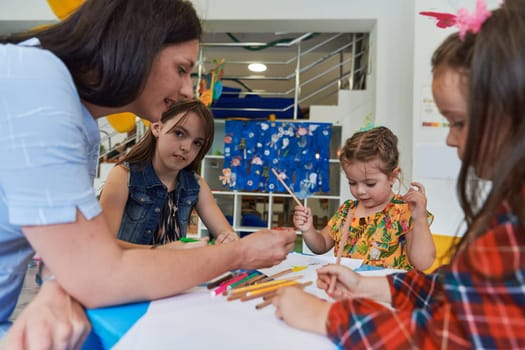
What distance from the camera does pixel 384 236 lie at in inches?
49.9

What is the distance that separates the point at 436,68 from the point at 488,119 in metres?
0.14

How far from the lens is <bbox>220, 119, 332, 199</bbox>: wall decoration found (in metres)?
3.52

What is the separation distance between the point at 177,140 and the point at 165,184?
156 mm

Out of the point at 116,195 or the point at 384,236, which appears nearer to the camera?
the point at 116,195

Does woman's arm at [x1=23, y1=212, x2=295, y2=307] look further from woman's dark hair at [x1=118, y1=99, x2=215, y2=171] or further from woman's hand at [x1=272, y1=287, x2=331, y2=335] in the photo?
woman's dark hair at [x1=118, y1=99, x2=215, y2=171]

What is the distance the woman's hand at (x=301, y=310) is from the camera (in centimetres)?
46

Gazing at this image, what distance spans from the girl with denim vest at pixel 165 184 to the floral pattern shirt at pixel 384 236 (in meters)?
0.45

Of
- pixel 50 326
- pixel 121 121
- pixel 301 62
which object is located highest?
pixel 301 62

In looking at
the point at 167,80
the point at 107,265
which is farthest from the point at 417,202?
the point at 107,265

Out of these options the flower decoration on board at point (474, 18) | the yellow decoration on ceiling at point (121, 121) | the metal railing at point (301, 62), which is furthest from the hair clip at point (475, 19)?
the metal railing at point (301, 62)

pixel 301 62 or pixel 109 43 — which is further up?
pixel 301 62

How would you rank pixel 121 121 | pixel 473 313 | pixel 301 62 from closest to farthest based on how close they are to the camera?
pixel 473 313 → pixel 121 121 → pixel 301 62

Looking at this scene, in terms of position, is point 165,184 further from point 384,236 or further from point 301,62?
point 301,62

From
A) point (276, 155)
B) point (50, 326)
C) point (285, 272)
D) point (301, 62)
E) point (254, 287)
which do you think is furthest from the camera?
point (301, 62)
